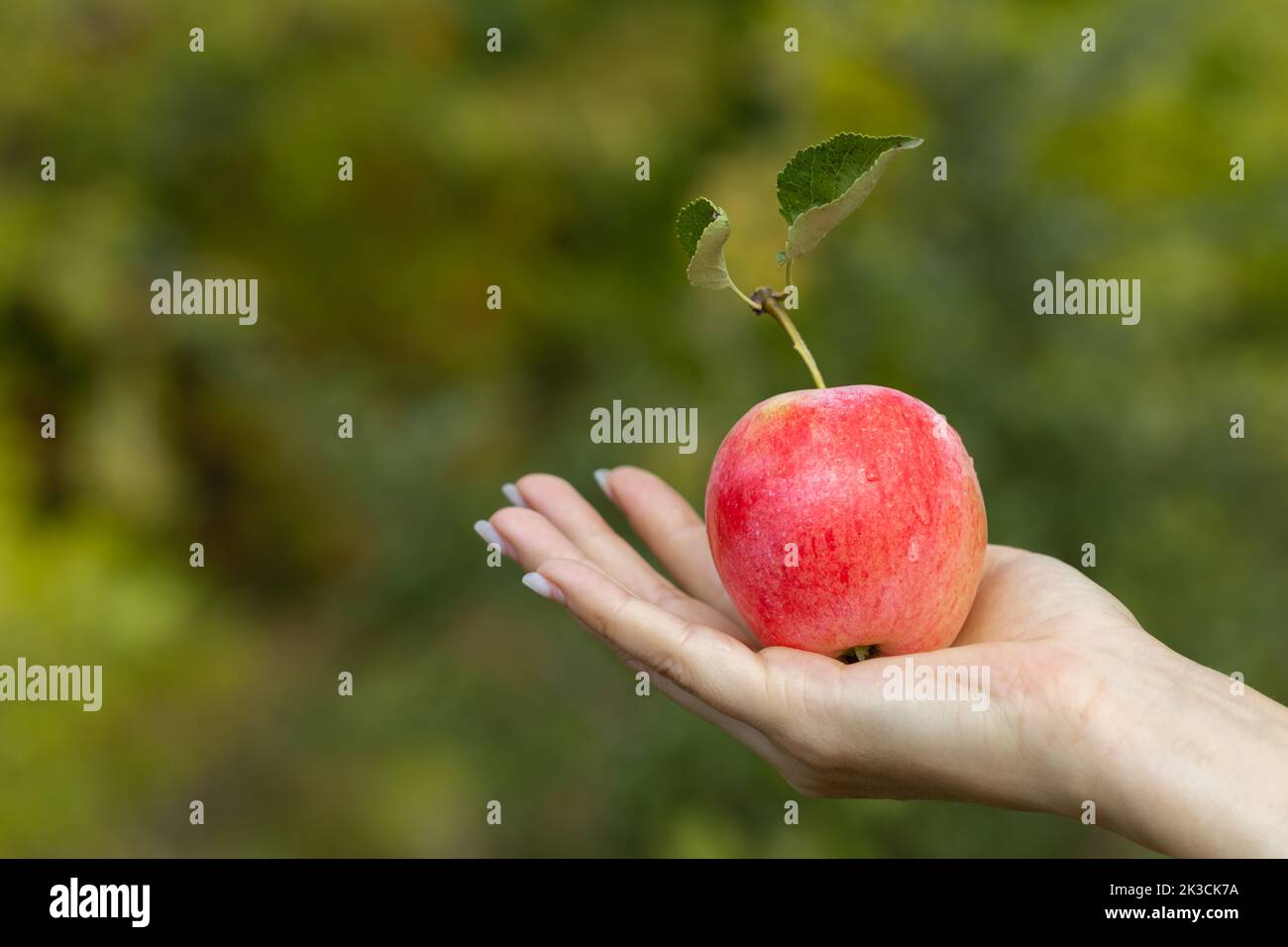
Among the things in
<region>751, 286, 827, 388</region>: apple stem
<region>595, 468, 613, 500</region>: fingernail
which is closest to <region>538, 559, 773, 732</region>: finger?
<region>751, 286, 827, 388</region>: apple stem

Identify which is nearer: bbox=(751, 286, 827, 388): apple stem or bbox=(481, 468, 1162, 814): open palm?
bbox=(481, 468, 1162, 814): open palm

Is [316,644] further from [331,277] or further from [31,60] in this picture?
[31,60]

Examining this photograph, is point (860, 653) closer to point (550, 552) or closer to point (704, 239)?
point (550, 552)

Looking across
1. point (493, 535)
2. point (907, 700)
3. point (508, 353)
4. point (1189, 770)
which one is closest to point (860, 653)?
point (907, 700)

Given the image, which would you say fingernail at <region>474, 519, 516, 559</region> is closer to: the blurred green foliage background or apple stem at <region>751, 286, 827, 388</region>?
apple stem at <region>751, 286, 827, 388</region>

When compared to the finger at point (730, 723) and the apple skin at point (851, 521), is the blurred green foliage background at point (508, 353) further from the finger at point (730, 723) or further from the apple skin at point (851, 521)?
the apple skin at point (851, 521)
